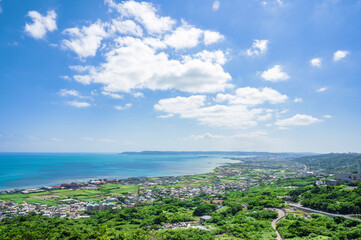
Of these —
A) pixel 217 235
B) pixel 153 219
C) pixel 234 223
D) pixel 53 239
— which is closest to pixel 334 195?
pixel 234 223

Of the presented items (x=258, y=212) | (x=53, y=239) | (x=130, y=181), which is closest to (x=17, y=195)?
(x=130, y=181)

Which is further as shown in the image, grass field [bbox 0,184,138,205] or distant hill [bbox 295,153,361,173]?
distant hill [bbox 295,153,361,173]

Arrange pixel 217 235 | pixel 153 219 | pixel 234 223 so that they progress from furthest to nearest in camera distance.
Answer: pixel 153 219 → pixel 234 223 → pixel 217 235

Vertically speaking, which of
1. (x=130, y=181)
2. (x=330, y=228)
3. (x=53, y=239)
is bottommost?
(x=130, y=181)

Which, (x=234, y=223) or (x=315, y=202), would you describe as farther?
(x=315, y=202)

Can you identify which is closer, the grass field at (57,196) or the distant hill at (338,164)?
the grass field at (57,196)

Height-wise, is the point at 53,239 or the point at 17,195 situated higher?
the point at 53,239

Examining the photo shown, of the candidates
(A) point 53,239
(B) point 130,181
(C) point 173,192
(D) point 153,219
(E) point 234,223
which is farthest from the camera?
(B) point 130,181

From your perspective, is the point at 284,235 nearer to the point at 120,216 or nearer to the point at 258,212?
the point at 258,212

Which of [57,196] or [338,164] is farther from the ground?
[338,164]

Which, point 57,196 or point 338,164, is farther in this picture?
point 338,164
